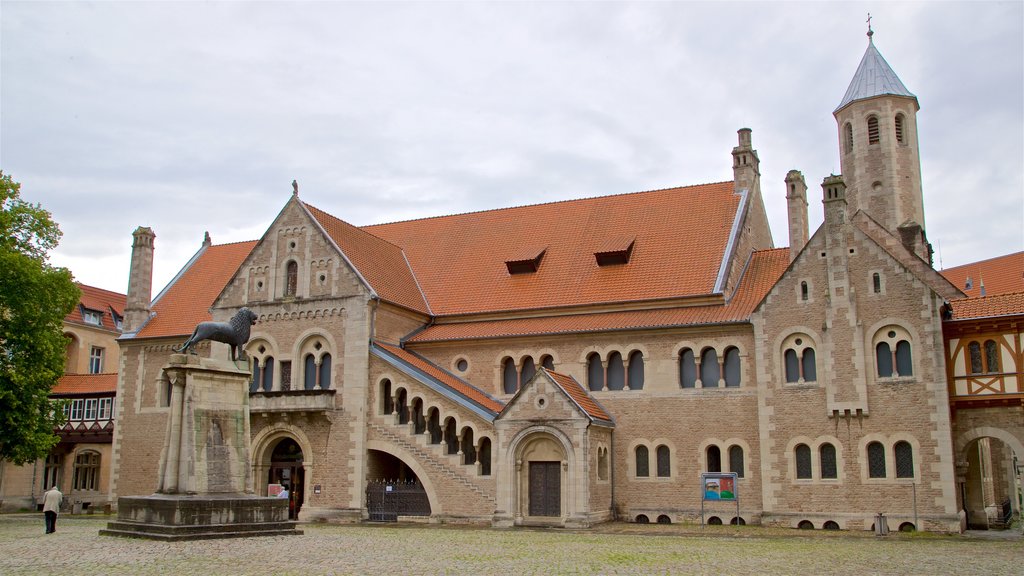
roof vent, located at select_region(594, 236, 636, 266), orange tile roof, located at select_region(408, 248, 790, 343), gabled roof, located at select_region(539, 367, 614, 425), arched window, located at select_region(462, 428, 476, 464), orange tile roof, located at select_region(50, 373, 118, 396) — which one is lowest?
arched window, located at select_region(462, 428, 476, 464)

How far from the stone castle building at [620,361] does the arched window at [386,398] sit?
0.45ft

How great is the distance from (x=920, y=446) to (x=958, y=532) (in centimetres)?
287

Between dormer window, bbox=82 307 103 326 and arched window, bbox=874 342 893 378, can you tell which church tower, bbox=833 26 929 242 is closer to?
arched window, bbox=874 342 893 378

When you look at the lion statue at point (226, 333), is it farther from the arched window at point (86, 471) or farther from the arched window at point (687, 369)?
the arched window at point (86, 471)

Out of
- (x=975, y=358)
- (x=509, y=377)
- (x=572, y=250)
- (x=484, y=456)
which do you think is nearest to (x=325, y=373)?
(x=509, y=377)

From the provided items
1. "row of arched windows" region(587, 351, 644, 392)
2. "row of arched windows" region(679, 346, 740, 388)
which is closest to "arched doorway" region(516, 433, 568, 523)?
"row of arched windows" region(587, 351, 644, 392)

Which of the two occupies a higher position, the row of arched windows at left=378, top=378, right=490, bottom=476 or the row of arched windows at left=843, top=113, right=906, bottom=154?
the row of arched windows at left=843, top=113, right=906, bottom=154

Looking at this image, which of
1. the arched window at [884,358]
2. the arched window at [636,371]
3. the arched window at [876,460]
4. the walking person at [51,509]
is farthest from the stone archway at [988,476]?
the walking person at [51,509]

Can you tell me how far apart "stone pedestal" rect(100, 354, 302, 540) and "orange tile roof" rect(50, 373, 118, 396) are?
28303mm

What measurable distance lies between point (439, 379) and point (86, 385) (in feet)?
89.1

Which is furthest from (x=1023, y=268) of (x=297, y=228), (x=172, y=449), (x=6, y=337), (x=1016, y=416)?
(x=6, y=337)

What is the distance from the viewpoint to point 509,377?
38.1 meters

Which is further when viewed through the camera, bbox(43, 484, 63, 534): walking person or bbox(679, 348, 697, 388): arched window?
bbox(679, 348, 697, 388): arched window

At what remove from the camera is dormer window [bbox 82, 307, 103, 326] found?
62.2m
